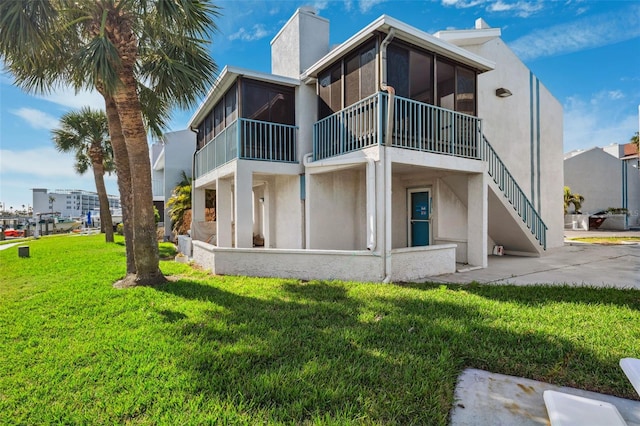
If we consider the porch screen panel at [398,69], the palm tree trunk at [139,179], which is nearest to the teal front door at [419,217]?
the porch screen panel at [398,69]

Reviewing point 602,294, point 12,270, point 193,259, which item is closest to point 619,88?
point 602,294

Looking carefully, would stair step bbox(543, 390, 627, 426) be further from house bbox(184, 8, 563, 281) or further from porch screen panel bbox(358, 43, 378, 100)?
porch screen panel bbox(358, 43, 378, 100)

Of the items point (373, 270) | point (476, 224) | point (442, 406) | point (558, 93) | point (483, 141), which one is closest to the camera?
point (442, 406)

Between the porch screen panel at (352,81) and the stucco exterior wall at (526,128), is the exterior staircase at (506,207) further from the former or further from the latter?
the porch screen panel at (352,81)

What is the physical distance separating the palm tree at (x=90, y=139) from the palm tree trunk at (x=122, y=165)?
11.3 m

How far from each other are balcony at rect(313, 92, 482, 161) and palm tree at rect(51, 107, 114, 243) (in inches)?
609

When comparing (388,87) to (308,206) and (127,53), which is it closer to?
(308,206)

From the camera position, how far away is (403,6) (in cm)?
909

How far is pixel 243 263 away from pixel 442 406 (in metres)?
6.13

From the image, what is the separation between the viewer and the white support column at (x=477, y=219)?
8.74 meters

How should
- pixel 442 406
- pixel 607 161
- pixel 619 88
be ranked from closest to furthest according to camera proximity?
pixel 442 406, pixel 619 88, pixel 607 161

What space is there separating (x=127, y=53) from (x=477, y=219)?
944 cm

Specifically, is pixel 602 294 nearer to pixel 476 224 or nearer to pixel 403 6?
pixel 476 224

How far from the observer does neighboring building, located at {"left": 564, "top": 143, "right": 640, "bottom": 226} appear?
28.4 m
